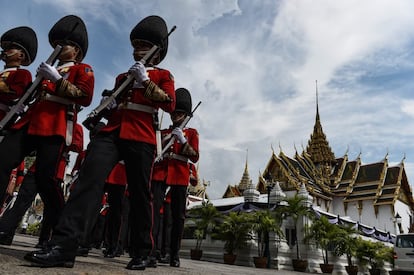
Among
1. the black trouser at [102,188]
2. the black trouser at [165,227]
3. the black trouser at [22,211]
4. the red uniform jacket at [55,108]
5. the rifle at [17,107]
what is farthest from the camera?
the black trouser at [165,227]

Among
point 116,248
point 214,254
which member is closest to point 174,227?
point 116,248

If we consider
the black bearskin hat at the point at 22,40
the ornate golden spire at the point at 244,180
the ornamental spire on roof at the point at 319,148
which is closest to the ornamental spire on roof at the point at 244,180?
the ornate golden spire at the point at 244,180

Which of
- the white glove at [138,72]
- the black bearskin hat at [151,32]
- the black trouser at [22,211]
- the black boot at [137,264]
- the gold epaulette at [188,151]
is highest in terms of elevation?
the black bearskin hat at [151,32]

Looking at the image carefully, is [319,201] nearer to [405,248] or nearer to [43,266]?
[405,248]

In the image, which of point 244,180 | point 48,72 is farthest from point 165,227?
point 244,180

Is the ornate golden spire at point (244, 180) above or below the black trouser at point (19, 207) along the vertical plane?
above

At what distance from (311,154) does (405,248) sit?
129ft

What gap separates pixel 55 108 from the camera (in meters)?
3.38

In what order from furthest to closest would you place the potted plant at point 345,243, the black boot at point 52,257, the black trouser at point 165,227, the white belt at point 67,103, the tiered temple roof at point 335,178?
the tiered temple roof at point 335,178
the potted plant at point 345,243
the black trouser at point 165,227
the white belt at point 67,103
the black boot at point 52,257

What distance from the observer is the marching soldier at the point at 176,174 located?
5223mm

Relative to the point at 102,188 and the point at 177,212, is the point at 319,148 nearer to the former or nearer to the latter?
the point at 177,212

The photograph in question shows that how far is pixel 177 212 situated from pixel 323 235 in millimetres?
11529

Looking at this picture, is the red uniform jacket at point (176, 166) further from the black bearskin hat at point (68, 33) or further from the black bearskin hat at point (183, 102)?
the black bearskin hat at point (68, 33)

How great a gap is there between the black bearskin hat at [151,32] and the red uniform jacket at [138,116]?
0.39 metres
